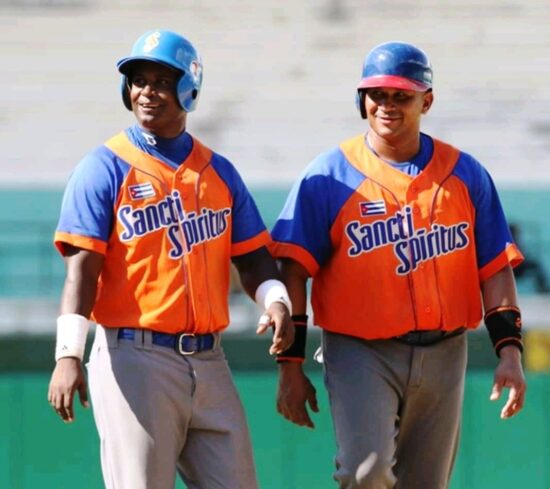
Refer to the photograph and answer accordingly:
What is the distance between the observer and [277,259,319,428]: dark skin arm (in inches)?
180

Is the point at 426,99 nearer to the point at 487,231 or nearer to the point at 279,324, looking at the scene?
the point at 487,231

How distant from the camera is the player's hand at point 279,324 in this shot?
4191mm

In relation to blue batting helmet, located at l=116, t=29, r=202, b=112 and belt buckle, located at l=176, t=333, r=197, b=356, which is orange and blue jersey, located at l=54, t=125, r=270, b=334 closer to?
belt buckle, located at l=176, t=333, r=197, b=356

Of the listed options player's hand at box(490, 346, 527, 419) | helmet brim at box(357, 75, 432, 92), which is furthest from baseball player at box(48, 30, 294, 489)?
player's hand at box(490, 346, 527, 419)

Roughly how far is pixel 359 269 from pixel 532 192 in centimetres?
704

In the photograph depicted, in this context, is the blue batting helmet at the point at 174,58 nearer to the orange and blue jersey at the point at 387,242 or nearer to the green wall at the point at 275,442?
the orange and blue jersey at the point at 387,242

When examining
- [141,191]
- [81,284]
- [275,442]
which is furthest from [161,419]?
[275,442]

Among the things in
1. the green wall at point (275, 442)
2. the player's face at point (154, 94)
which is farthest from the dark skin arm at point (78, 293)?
the green wall at point (275, 442)

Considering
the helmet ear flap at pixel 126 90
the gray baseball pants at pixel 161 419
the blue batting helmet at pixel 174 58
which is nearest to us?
the gray baseball pants at pixel 161 419

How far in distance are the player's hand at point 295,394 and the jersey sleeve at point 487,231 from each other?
73 cm

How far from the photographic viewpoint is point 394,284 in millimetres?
4625

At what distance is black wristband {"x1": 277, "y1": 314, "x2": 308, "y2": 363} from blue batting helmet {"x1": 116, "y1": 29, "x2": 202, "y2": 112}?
80 centimetres

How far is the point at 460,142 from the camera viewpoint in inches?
492

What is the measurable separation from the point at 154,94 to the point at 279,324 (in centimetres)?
80
